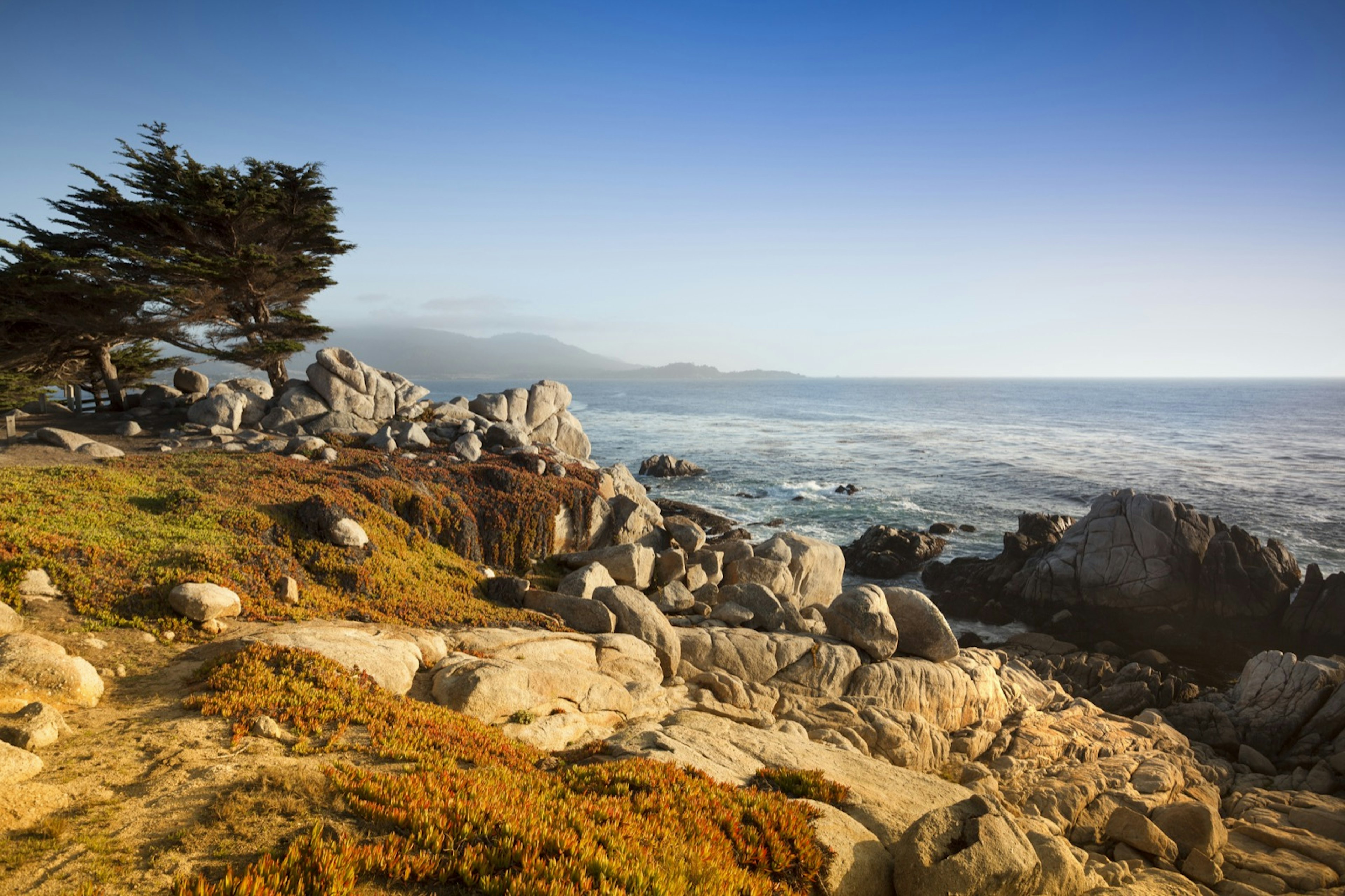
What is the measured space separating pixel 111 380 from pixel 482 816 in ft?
139

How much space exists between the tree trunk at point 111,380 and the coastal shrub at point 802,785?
135 ft

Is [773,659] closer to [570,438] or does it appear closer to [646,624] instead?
[646,624]

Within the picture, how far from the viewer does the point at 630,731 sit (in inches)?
430

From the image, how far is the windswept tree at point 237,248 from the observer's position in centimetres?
3172

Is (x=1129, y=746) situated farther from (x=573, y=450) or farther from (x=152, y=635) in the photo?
(x=573, y=450)

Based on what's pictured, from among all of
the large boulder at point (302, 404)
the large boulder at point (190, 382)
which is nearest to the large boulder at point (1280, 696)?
the large boulder at point (302, 404)

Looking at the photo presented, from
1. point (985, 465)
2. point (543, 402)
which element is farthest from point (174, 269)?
point (985, 465)

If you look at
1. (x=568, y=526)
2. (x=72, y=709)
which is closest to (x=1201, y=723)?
(x=568, y=526)

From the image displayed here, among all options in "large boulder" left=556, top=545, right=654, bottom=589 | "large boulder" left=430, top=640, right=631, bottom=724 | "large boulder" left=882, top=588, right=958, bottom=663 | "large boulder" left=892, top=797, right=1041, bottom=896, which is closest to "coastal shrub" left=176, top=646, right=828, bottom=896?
"large boulder" left=430, top=640, right=631, bottom=724

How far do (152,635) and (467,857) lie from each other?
9.68m

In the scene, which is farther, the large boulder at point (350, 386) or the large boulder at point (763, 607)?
the large boulder at point (350, 386)

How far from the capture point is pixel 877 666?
1798 centimetres

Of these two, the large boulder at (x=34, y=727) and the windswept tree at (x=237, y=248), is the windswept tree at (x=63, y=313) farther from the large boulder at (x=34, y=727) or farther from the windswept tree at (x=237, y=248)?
the large boulder at (x=34, y=727)

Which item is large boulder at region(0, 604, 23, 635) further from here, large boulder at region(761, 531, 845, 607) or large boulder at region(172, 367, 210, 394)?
large boulder at region(172, 367, 210, 394)
